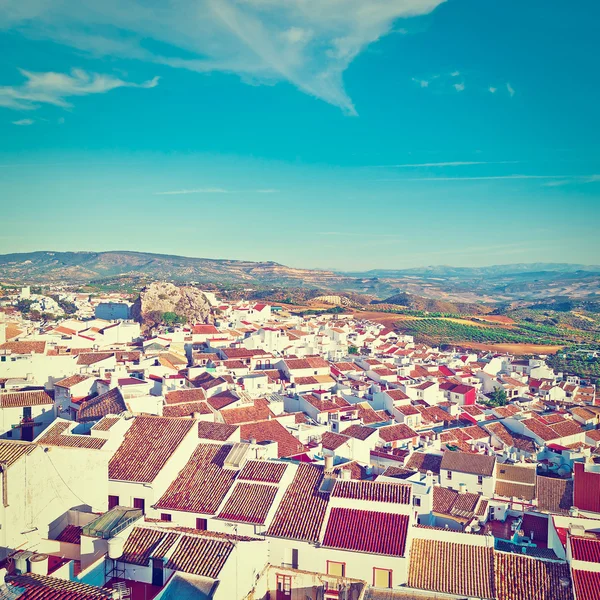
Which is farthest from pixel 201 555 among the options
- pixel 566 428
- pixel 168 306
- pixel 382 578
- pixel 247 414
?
pixel 168 306

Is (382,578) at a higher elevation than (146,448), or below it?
below

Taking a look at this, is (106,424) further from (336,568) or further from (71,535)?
(336,568)

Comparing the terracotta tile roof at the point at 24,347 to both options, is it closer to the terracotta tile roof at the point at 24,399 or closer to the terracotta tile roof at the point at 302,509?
the terracotta tile roof at the point at 24,399

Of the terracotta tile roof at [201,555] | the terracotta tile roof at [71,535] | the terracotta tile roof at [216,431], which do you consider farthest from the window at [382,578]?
the terracotta tile roof at [216,431]

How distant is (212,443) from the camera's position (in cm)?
1834

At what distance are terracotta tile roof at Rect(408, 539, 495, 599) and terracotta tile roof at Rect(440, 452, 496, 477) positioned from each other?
12.0 metres

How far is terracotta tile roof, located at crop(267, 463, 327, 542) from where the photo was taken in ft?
47.9

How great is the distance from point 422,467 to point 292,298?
95671mm

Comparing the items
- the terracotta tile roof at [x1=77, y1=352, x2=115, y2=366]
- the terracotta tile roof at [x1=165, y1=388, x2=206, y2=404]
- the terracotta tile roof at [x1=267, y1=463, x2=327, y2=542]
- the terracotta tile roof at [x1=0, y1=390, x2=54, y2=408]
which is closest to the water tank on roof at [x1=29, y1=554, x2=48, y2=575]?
the terracotta tile roof at [x1=267, y1=463, x2=327, y2=542]

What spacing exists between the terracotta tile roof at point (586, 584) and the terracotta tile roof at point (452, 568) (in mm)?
1974

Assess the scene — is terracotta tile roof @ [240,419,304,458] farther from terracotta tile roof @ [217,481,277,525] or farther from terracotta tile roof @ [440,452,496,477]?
terracotta tile roof @ [440,452,496,477]

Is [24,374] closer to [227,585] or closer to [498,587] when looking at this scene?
[227,585]

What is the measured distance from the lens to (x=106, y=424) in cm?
1750

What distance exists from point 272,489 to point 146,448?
4311 mm
